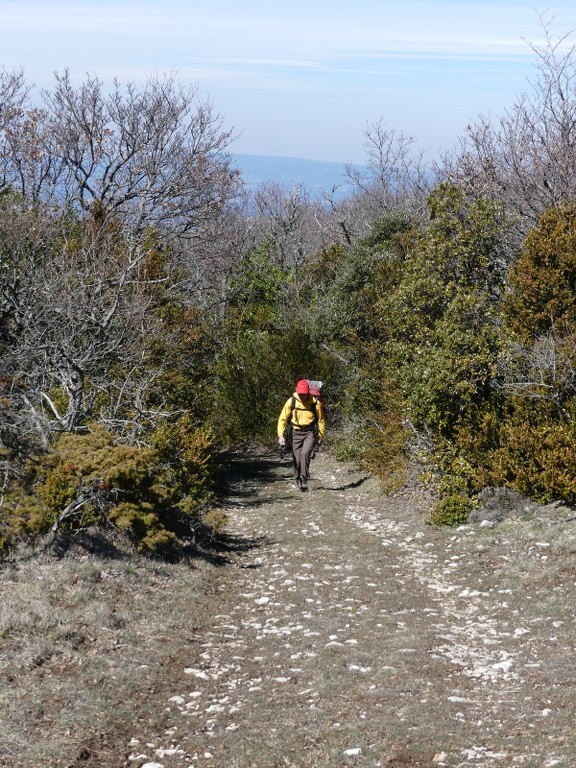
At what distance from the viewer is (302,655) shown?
7340 millimetres

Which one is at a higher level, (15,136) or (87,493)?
(15,136)

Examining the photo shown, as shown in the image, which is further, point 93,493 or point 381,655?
point 93,493

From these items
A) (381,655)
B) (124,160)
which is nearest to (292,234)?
(124,160)

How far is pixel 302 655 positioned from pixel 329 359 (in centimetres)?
1578

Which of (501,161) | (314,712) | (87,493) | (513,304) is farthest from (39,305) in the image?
(501,161)

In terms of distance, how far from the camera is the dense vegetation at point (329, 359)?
10.1 meters

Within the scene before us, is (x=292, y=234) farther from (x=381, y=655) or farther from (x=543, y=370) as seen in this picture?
(x=381, y=655)

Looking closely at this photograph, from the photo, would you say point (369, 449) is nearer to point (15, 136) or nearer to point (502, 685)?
point (502, 685)

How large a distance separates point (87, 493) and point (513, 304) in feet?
23.7

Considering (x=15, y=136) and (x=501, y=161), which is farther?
(x=15, y=136)

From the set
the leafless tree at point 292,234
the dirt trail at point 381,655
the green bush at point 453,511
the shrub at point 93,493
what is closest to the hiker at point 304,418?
the dirt trail at point 381,655

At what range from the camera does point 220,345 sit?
2442 centimetres

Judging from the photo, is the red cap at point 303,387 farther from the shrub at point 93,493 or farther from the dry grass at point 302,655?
the shrub at point 93,493

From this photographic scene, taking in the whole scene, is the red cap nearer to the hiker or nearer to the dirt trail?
the hiker
